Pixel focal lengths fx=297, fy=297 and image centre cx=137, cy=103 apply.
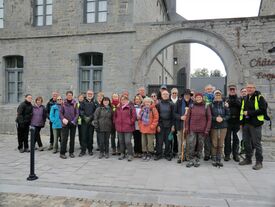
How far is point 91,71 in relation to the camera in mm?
13250

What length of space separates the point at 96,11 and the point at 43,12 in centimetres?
273

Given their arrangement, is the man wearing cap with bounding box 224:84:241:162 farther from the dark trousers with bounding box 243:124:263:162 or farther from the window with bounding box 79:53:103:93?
the window with bounding box 79:53:103:93

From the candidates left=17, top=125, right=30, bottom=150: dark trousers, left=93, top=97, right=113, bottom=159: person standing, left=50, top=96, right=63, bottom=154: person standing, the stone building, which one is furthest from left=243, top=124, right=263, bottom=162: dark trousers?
left=17, top=125, right=30, bottom=150: dark trousers

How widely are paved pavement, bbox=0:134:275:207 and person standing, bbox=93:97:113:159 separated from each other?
23.2 inches

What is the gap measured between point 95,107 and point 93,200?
3974 mm

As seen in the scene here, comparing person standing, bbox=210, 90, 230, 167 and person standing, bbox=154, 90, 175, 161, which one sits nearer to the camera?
person standing, bbox=210, 90, 230, 167

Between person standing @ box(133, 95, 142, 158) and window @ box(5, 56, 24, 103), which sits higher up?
window @ box(5, 56, 24, 103)

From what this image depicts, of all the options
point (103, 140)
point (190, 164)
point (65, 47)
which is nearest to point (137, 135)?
point (103, 140)

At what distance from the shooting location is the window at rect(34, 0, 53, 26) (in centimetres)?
1386

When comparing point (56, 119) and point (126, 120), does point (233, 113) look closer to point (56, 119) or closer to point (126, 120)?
point (126, 120)

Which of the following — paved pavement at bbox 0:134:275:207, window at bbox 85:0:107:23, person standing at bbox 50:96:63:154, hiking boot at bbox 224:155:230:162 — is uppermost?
window at bbox 85:0:107:23

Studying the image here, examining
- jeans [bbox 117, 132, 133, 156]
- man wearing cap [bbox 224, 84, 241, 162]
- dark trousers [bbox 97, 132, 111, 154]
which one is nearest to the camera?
man wearing cap [bbox 224, 84, 241, 162]

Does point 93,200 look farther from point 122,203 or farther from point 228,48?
point 228,48

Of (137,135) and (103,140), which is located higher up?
(137,135)
